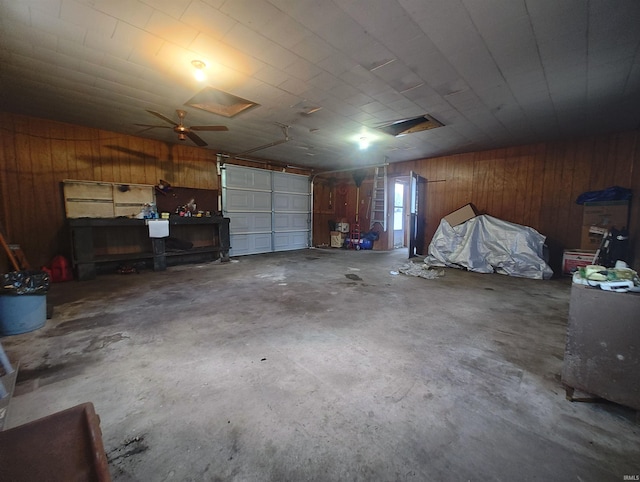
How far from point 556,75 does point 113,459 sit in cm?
512

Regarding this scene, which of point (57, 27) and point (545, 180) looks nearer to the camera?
point (57, 27)

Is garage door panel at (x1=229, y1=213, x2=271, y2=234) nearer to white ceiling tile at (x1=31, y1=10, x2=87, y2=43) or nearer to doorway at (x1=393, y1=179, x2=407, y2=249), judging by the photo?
doorway at (x1=393, y1=179, x2=407, y2=249)

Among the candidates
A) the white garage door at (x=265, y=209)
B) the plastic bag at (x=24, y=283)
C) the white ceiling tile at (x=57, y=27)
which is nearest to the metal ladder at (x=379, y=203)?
the white garage door at (x=265, y=209)

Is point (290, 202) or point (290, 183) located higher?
point (290, 183)

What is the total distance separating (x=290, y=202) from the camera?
8.67 metres

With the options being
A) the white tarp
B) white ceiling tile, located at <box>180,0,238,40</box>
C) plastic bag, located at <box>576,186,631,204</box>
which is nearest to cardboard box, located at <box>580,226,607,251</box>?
plastic bag, located at <box>576,186,631,204</box>

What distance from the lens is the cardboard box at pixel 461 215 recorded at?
6.42 meters

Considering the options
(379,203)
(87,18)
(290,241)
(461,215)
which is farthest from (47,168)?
(461,215)

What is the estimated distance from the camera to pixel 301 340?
2.47 metres

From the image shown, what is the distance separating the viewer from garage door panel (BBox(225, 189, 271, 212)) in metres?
7.19

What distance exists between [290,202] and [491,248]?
5.69 m

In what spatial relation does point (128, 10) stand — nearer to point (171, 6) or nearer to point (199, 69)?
point (171, 6)

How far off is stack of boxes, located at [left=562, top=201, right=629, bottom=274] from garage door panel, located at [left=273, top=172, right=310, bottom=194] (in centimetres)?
690

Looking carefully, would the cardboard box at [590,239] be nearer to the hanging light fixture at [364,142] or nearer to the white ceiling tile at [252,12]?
the hanging light fixture at [364,142]
